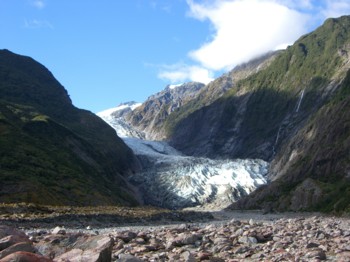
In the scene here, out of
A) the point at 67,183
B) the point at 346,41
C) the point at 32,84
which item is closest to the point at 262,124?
the point at 346,41

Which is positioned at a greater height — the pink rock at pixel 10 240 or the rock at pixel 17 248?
the pink rock at pixel 10 240

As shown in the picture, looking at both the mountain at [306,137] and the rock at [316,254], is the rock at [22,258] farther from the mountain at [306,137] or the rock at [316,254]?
the mountain at [306,137]

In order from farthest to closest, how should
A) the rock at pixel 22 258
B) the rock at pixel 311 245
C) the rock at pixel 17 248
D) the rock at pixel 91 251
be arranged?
the rock at pixel 311 245, the rock at pixel 91 251, the rock at pixel 17 248, the rock at pixel 22 258

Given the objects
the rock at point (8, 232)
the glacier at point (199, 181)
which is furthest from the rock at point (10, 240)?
the glacier at point (199, 181)

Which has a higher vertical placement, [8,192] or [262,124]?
[262,124]

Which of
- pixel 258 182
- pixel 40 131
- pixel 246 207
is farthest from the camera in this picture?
pixel 258 182

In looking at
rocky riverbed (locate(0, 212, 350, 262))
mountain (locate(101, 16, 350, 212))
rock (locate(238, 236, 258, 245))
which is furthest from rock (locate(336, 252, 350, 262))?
mountain (locate(101, 16, 350, 212))

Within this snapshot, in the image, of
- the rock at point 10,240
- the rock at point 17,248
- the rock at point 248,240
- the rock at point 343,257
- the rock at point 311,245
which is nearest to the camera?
the rock at point 17,248

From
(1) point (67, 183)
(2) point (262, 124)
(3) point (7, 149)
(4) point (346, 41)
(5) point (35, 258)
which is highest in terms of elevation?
(4) point (346, 41)

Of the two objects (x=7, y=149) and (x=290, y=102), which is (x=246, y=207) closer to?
(x=7, y=149)
